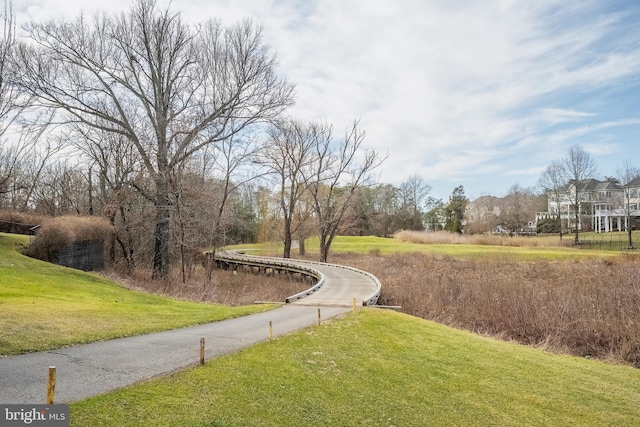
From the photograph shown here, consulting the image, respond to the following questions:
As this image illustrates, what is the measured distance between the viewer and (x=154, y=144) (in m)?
24.5

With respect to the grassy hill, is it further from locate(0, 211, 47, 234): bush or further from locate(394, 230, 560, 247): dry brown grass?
locate(394, 230, 560, 247): dry brown grass

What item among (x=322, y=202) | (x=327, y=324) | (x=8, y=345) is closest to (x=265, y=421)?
(x=8, y=345)

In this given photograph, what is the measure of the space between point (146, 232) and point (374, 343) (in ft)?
72.2

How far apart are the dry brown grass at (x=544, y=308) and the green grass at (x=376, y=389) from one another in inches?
109

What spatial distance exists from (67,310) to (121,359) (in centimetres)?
458

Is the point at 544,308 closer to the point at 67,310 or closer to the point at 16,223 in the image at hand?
the point at 67,310

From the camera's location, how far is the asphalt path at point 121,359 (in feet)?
18.7

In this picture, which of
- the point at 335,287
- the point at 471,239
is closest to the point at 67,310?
the point at 335,287

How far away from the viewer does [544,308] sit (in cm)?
1628

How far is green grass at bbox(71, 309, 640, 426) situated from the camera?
5492mm

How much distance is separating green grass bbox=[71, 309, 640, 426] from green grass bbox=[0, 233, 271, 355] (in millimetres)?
3107

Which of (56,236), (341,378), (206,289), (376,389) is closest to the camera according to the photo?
(376,389)

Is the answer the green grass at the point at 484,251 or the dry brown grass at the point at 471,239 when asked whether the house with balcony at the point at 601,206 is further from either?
the green grass at the point at 484,251

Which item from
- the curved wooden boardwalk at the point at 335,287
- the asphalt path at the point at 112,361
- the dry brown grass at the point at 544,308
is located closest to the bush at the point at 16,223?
→ the curved wooden boardwalk at the point at 335,287
